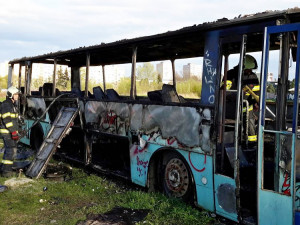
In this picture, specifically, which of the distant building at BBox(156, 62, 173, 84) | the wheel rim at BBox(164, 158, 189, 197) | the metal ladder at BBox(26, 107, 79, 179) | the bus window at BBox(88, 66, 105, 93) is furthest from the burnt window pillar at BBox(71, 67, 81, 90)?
the wheel rim at BBox(164, 158, 189, 197)

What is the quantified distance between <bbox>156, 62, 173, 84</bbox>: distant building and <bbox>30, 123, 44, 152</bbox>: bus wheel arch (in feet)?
13.1

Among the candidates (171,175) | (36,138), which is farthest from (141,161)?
(36,138)

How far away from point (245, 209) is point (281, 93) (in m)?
1.59

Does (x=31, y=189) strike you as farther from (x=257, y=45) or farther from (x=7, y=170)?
(x=257, y=45)

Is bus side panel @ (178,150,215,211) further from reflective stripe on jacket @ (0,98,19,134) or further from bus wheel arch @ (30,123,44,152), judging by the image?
bus wheel arch @ (30,123,44,152)

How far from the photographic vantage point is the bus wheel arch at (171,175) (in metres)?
5.10

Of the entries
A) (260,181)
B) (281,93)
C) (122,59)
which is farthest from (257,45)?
(122,59)

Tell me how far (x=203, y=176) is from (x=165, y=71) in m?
3.56

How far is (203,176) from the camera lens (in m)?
4.68

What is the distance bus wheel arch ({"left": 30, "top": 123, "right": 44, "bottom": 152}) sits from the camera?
377 inches

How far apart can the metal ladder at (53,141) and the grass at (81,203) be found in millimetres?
353

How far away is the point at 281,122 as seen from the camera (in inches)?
150

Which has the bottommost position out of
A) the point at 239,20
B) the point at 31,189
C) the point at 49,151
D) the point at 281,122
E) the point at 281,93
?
the point at 31,189

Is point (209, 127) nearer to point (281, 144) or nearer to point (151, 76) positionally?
point (281, 144)
